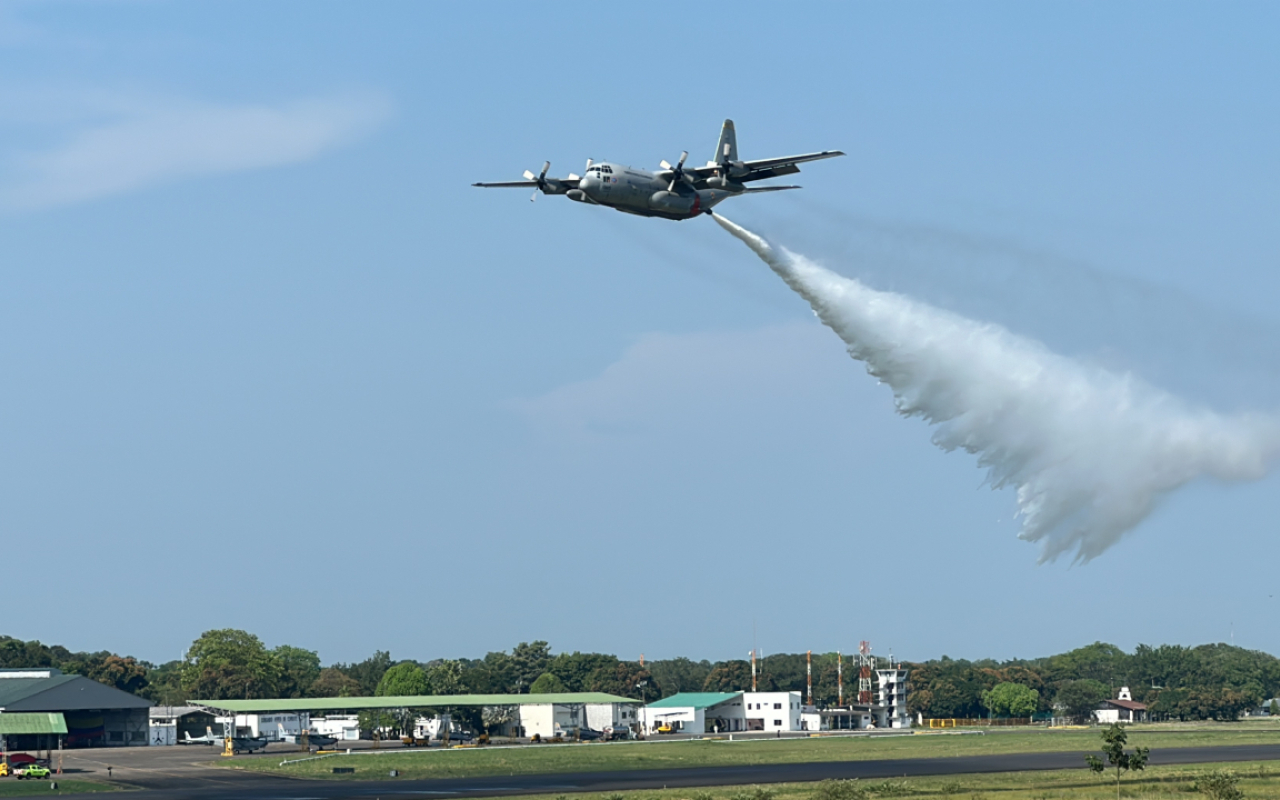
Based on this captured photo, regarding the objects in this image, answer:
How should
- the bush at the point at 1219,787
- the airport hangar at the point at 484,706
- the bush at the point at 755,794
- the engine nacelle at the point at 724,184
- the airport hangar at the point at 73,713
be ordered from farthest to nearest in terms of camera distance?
the airport hangar at the point at 484,706 < the airport hangar at the point at 73,713 < the engine nacelle at the point at 724,184 < the bush at the point at 755,794 < the bush at the point at 1219,787

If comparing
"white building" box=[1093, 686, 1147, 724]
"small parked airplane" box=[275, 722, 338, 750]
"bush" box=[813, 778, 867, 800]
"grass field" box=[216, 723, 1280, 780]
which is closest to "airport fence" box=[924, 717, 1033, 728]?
"white building" box=[1093, 686, 1147, 724]

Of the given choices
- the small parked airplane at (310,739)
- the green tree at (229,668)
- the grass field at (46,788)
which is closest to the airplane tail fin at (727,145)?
the grass field at (46,788)

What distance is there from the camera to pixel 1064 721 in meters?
197

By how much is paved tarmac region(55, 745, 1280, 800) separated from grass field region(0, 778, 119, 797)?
6.83 feet

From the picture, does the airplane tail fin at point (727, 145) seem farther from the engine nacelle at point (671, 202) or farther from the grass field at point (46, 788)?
the grass field at point (46, 788)

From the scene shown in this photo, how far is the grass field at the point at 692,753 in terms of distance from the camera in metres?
92.6

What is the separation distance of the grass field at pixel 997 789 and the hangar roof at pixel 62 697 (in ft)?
286

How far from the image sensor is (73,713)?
13888 cm

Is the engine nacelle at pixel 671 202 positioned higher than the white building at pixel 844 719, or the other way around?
the engine nacelle at pixel 671 202

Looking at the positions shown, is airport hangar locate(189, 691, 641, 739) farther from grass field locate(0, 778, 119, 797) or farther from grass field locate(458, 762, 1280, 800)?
grass field locate(458, 762, 1280, 800)

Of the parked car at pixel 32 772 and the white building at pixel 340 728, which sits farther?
the white building at pixel 340 728

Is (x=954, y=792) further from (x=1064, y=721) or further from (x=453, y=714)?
(x=1064, y=721)

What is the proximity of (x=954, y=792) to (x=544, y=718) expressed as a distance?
92.8m

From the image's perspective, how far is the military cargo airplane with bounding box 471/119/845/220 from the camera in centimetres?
7294
